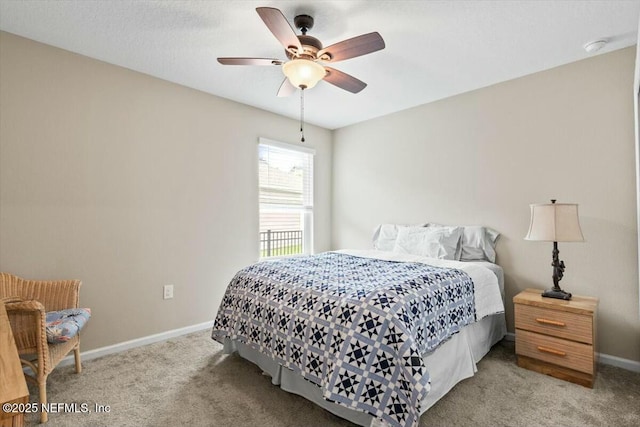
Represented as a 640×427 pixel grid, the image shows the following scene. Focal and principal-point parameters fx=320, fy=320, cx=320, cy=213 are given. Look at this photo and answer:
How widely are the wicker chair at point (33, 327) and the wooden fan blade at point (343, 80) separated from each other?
7.49 feet

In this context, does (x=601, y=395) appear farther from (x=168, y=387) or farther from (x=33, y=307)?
(x=33, y=307)

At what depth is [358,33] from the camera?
7.58 ft

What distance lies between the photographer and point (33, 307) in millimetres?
1792

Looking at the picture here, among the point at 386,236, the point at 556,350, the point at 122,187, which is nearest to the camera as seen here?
the point at 556,350

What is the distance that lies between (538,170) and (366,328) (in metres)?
2.37

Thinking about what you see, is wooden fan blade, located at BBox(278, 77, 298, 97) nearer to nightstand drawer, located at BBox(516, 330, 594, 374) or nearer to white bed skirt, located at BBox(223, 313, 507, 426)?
white bed skirt, located at BBox(223, 313, 507, 426)

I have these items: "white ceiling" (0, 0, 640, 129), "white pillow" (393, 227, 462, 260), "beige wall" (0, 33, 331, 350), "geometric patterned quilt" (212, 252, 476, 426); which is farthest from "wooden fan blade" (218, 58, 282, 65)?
"white pillow" (393, 227, 462, 260)

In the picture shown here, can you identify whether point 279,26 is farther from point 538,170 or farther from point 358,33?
point 538,170

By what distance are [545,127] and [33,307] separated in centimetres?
401

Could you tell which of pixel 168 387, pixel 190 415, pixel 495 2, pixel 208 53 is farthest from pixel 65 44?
pixel 495 2

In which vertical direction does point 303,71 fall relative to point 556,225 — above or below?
above

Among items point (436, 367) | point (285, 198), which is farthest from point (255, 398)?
point (285, 198)

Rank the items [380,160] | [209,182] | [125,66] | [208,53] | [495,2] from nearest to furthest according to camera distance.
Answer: [495,2] → [208,53] → [125,66] → [209,182] → [380,160]

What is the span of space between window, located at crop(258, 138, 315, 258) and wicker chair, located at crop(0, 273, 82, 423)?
2166 mm
